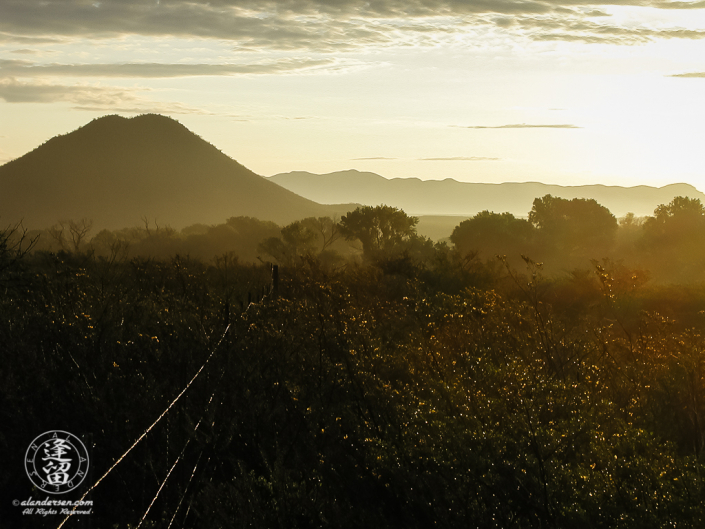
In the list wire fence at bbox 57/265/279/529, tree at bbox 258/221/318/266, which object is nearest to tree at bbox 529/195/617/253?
tree at bbox 258/221/318/266

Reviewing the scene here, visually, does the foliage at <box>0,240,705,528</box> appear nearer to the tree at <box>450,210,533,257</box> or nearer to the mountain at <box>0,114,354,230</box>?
the tree at <box>450,210,533,257</box>

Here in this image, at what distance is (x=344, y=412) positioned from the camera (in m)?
7.39

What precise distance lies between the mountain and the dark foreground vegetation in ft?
502

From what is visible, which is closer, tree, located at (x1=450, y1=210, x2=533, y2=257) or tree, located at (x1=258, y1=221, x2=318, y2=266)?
tree, located at (x1=450, y1=210, x2=533, y2=257)

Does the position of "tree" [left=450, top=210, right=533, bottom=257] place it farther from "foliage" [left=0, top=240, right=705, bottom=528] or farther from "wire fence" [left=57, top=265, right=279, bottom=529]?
"wire fence" [left=57, top=265, right=279, bottom=529]

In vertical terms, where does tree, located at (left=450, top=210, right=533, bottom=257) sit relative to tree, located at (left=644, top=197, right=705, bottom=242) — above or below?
below

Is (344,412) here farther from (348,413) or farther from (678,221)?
(678,221)

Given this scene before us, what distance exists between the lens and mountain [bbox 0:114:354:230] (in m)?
158

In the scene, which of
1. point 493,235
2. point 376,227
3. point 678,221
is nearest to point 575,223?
point 678,221

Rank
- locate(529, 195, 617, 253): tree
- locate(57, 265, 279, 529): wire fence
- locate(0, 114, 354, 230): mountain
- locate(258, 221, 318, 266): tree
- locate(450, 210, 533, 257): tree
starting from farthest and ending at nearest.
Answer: locate(0, 114, 354, 230): mountain → locate(529, 195, 617, 253): tree → locate(258, 221, 318, 266): tree → locate(450, 210, 533, 257): tree → locate(57, 265, 279, 529): wire fence

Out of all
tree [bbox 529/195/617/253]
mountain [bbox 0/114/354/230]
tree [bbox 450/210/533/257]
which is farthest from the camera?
mountain [bbox 0/114/354/230]

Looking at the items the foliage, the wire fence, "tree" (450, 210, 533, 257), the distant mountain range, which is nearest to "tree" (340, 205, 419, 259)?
"tree" (450, 210, 533, 257)

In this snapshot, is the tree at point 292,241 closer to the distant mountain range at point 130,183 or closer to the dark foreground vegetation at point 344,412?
the dark foreground vegetation at point 344,412

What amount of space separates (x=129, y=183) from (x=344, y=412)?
18181cm
